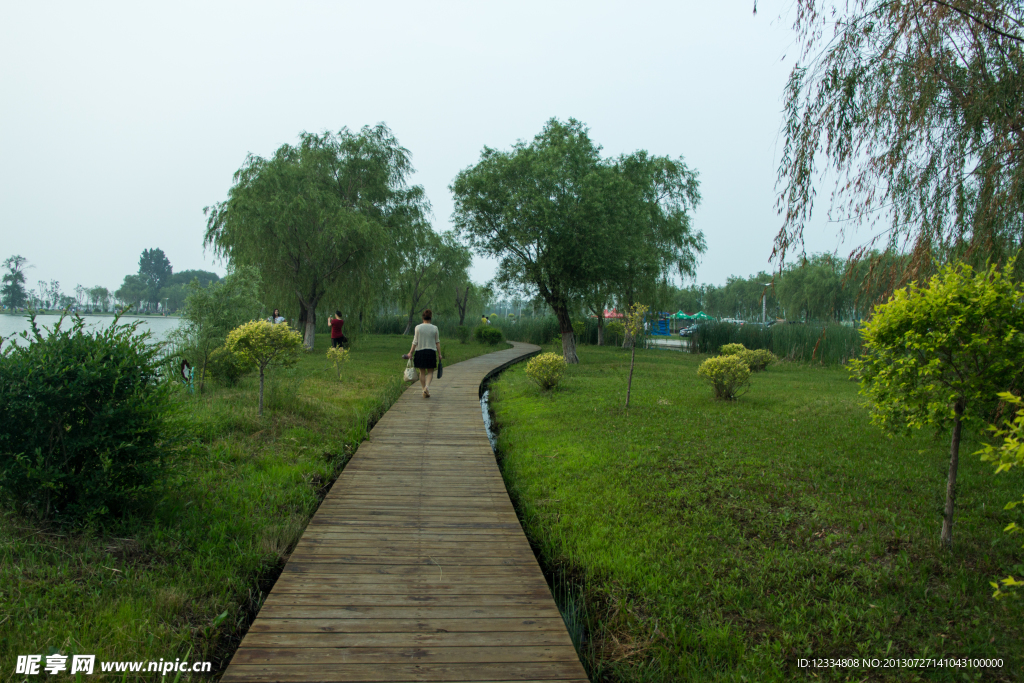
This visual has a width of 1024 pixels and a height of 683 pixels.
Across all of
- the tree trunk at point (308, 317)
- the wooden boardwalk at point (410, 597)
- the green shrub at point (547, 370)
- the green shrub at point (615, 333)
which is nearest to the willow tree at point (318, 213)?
the tree trunk at point (308, 317)

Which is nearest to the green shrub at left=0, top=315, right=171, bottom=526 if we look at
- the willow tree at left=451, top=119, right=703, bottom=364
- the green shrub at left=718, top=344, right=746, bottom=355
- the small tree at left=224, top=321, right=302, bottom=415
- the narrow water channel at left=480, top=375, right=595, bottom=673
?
the narrow water channel at left=480, top=375, right=595, bottom=673

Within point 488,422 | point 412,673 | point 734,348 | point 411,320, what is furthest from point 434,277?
point 412,673

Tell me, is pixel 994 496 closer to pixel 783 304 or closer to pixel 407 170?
pixel 407 170

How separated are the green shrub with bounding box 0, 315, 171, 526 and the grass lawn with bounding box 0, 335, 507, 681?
21cm

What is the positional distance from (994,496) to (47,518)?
25.5 ft

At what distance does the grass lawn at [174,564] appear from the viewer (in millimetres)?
2721

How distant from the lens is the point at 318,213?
19.6 meters

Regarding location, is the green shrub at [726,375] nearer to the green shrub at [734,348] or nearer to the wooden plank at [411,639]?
the green shrub at [734,348]

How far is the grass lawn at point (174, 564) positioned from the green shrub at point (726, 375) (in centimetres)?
726

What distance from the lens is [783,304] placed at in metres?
50.2

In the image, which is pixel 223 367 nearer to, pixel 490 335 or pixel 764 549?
pixel 764 549

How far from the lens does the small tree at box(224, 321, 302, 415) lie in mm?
7902

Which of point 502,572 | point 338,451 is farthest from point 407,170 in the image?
point 502,572

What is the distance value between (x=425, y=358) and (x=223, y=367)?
12.5ft
